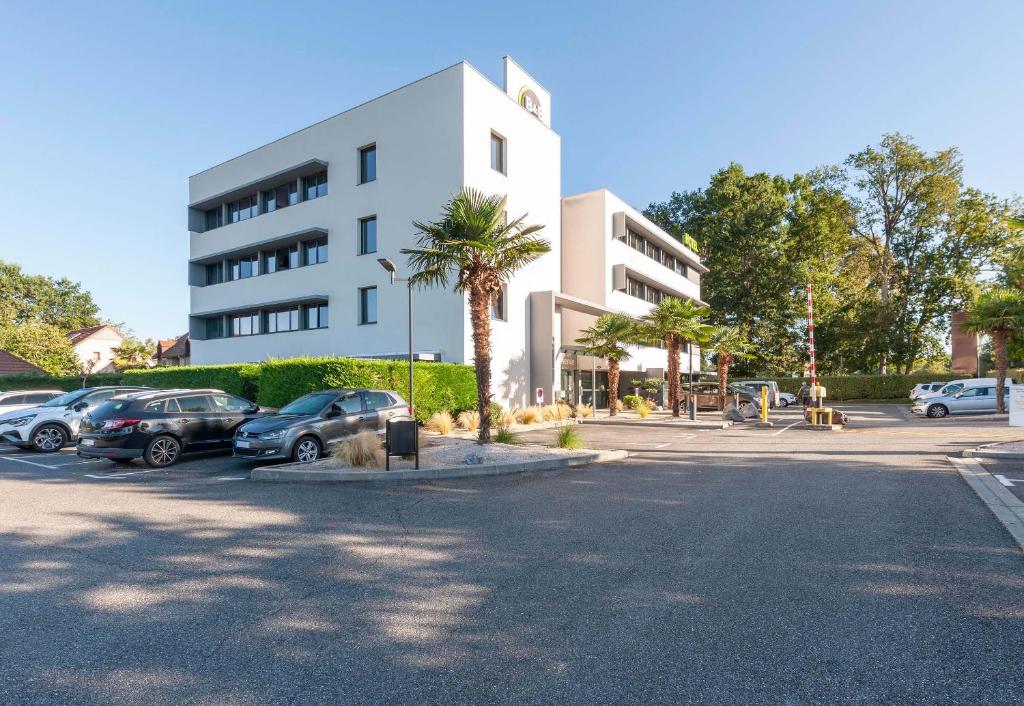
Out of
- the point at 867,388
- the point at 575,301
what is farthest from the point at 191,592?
the point at 867,388

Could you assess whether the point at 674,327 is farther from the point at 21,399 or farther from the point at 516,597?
the point at 21,399

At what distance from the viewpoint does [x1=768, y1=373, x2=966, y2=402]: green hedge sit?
1630 inches

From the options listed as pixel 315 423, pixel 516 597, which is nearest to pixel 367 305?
pixel 315 423

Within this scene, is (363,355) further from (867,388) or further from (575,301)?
(867,388)

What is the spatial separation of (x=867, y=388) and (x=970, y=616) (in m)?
44.9

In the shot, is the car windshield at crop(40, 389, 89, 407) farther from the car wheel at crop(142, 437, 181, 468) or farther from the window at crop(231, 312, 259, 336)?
the window at crop(231, 312, 259, 336)

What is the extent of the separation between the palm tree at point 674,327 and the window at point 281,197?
710 inches

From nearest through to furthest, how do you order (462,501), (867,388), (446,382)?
1. (462,501)
2. (446,382)
3. (867,388)

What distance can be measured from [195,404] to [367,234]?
14.1m

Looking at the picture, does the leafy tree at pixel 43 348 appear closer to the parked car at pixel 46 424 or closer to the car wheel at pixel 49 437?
the parked car at pixel 46 424

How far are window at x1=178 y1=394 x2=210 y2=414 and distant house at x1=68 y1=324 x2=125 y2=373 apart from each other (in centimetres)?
5175

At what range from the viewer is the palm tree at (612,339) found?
1017 inches

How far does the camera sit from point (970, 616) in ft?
13.1

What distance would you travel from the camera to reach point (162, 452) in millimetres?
12281
